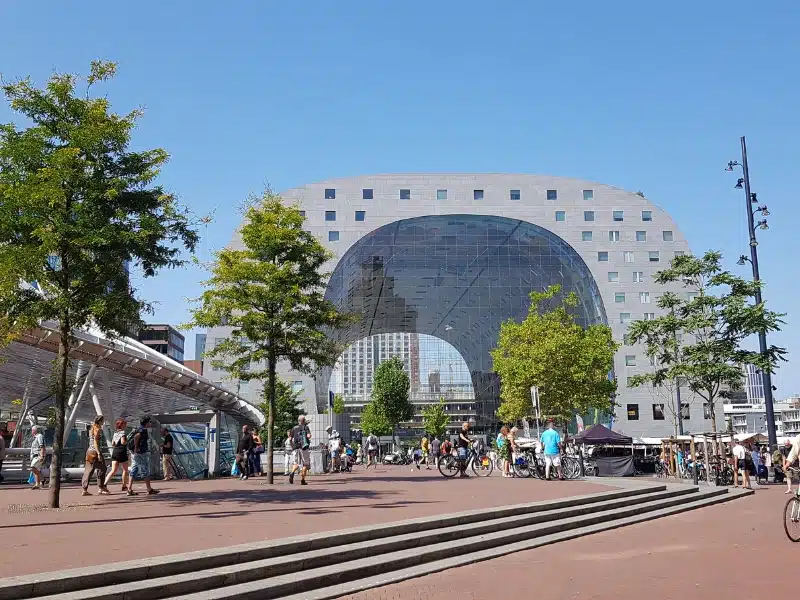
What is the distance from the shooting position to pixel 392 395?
326 ft

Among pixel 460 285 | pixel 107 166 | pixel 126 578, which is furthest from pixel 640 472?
pixel 460 285

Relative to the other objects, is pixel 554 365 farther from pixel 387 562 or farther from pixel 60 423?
pixel 387 562

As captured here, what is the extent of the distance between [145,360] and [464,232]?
51122mm

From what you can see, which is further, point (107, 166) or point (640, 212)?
point (640, 212)

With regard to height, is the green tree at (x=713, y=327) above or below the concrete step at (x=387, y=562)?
above

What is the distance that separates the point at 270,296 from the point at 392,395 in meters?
77.0

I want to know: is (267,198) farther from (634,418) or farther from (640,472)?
(634,418)

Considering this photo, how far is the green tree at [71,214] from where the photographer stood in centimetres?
1384

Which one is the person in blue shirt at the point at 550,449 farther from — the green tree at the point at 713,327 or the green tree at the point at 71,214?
the green tree at the point at 71,214

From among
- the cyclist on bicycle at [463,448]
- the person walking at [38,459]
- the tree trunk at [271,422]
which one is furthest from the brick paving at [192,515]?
the cyclist on bicycle at [463,448]

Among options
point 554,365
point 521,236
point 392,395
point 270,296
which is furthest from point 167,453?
point 392,395

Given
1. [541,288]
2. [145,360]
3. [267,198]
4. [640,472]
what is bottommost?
[640,472]

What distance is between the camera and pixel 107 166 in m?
15.2

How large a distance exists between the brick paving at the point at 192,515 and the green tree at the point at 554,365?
89.2 feet
